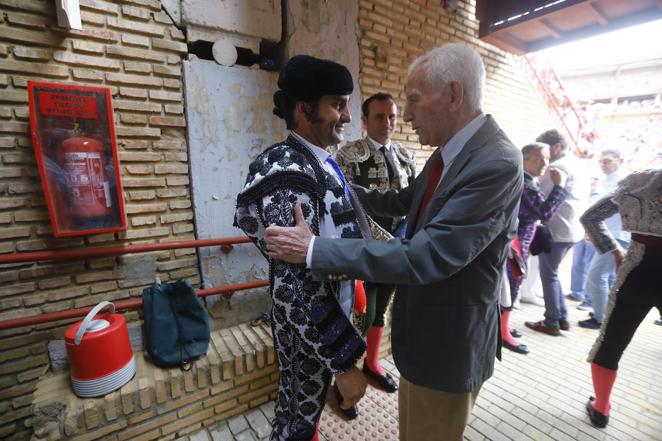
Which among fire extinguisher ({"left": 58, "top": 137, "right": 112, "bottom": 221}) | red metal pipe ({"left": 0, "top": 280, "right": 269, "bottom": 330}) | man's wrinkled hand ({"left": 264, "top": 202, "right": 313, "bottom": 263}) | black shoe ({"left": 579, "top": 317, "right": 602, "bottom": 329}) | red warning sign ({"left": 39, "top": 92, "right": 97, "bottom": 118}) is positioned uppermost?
red warning sign ({"left": 39, "top": 92, "right": 97, "bottom": 118})

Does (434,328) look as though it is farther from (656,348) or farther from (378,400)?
(656,348)

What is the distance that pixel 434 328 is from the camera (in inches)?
51.1

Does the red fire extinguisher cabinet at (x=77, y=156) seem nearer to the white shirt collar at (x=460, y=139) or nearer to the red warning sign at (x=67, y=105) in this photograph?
the red warning sign at (x=67, y=105)

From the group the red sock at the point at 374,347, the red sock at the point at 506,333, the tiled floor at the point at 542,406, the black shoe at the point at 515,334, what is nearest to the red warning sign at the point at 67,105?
the tiled floor at the point at 542,406

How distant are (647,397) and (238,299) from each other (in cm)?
373

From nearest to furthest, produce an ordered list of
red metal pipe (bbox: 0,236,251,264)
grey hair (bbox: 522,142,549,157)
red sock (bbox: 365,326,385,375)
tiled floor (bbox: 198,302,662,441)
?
red metal pipe (bbox: 0,236,251,264), tiled floor (bbox: 198,302,662,441), red sock (bbox: 365,326,385,375), grey hair (bbox: 522,142,549,157)

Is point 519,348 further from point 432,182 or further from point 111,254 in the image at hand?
point 111,254

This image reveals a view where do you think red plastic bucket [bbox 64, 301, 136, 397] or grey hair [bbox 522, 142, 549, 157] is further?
grey hair [bbox 522, 142, 549, 157]

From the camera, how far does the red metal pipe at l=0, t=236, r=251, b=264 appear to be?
5.98ft

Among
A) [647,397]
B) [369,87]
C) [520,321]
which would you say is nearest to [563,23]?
[369,87]

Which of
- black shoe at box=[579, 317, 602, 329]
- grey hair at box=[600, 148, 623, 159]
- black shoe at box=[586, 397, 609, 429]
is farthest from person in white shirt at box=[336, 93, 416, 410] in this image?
grey hair at box=[600, 148, 623, 159]

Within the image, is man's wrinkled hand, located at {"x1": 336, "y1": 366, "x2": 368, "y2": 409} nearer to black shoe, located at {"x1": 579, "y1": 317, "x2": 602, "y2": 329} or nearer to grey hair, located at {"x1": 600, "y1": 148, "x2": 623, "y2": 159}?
black shoe, located at {"x1": 579, "y1": 317, "x2": 602, "y2": 329}

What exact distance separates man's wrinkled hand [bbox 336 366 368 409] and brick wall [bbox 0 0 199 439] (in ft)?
6.01

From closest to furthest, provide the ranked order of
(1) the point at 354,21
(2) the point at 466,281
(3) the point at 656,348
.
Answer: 1. (2) the point at 466,281
2. (1) the point at 354,21
3. (3) the point at 656,348
